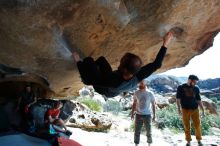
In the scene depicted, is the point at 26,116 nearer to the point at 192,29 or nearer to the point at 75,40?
the point at 75,40

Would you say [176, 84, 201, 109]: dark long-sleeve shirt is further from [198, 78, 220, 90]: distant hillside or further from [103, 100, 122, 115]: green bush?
[198, 78, 220, 90]: distant hillside

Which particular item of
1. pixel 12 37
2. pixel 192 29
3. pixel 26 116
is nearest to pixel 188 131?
pixel 192 29

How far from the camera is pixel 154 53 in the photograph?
336 inches

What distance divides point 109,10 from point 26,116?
172 inches

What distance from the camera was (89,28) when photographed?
251 inches

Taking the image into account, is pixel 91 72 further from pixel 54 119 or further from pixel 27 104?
pixel 54 119

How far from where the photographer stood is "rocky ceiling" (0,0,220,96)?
5.56 meters

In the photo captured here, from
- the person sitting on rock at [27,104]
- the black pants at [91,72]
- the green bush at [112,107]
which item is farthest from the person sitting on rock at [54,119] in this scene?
the green bush at [112,107]

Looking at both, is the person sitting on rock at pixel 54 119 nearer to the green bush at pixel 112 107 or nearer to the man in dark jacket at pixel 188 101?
the man in dark jacket at pixel 188 101

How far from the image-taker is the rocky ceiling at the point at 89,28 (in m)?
5.56

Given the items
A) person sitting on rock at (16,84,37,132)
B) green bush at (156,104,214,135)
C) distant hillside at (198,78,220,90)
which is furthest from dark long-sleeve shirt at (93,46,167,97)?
distant hillside at (198,78,220,90)

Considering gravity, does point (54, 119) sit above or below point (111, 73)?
below

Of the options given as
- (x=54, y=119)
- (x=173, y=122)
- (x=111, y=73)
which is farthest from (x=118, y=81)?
(x=173, y=122)

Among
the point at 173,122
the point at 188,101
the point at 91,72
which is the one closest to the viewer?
the point at 91,72
